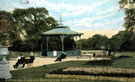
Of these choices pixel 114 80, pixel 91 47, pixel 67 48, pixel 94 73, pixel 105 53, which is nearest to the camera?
pixel 114 80

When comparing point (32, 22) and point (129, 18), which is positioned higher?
point (32, 22)

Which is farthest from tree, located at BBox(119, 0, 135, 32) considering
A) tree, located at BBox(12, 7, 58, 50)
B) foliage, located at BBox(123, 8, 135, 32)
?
tree, located at BBox(12, 7, 58, 50)

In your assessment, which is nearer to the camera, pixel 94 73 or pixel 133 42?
pixel 94 73

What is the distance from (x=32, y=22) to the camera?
2010 inches

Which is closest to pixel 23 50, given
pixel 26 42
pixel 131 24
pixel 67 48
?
pixel 26 42

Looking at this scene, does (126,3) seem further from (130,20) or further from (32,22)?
(32,22)

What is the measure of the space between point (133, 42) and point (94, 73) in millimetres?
27713

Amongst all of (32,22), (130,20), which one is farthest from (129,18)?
(32,22)

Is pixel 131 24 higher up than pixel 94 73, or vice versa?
pixel 131 24

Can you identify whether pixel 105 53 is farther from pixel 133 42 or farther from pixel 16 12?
pixel 16 12

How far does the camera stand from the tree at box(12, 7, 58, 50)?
162 feet

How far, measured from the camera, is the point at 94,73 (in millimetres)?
10859

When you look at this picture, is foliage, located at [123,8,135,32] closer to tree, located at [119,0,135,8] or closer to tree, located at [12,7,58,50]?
tree, located at [119,0,135,8]

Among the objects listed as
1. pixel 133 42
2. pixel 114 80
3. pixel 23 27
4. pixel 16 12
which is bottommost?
pixel 114 80
